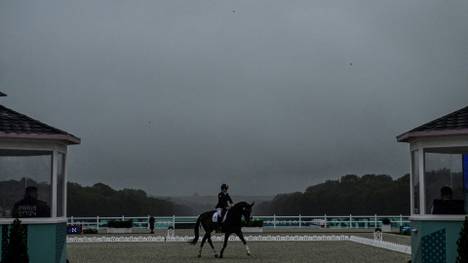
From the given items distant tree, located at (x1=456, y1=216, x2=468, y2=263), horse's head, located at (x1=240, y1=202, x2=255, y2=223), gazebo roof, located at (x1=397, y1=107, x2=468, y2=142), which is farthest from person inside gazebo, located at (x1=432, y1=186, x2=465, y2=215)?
horse's head, located at (x1=240, y1=202, x2=255, y2=223)

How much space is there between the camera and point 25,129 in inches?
628

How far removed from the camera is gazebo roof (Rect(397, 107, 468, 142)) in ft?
49.4

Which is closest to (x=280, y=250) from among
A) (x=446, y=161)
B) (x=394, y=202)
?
(x=446, y=161)

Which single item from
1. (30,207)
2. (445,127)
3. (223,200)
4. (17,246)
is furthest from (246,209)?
(17,246)

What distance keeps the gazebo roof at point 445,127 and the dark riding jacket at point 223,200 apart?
8382 mm

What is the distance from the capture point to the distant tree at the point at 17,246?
14.5 meters

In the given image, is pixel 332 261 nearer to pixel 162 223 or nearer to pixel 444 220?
pixel 444 220

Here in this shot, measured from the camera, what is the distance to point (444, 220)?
15234mm

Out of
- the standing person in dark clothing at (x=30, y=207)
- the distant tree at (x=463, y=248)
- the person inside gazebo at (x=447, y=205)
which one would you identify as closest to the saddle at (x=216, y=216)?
the standing person in dark clothing at (x=30, y=207)

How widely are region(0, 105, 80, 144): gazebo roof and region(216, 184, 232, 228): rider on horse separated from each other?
7399 millimetres

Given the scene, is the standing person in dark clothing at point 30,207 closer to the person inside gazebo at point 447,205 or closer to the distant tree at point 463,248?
the person inside gazebo at point 447,205

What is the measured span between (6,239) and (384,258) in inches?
421

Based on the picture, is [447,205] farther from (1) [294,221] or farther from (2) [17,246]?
(1) [294,221]

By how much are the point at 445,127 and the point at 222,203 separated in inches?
381
